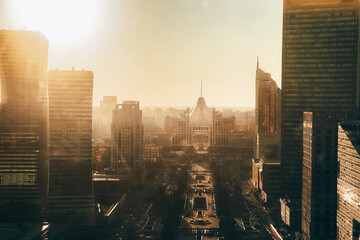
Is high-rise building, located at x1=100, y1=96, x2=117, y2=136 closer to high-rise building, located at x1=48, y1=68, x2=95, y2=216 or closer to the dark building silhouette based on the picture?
the dark building silhouette

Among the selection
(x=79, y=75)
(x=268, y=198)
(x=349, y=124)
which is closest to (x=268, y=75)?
(x=268, y=198)

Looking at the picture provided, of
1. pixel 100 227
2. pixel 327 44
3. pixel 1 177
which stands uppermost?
pixel 327 44

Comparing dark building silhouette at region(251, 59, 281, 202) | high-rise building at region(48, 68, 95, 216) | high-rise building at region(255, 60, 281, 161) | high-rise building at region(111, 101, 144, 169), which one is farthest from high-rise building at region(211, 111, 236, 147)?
high-rise building at region(48, 68, 95, 216)

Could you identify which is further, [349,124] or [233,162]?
[233,162]

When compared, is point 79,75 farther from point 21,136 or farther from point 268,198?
point 268,198

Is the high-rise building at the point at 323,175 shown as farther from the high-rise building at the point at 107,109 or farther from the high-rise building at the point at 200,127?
the high-rise building at the point at 200,127

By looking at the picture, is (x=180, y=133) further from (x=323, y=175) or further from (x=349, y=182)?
(x=349, y=182)
